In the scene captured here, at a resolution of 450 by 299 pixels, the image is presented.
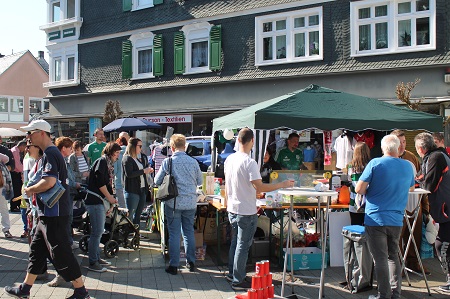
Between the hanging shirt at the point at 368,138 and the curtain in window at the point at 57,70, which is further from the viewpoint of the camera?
the curtain in window at the point at 57,70

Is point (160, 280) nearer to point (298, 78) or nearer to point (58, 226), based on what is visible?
point (58, 226)

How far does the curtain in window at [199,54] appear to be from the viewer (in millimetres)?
20797

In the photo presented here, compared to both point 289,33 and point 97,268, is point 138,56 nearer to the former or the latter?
point 289,33

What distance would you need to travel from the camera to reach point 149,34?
22281 millimetres

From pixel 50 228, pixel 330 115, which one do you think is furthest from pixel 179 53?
pixel 50 228

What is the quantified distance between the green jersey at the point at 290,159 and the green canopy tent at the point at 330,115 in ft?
5.80

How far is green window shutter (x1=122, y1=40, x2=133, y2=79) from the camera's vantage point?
22828mm

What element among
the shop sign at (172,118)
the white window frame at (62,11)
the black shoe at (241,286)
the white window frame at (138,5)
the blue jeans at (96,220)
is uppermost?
the white window frame at (62,11)

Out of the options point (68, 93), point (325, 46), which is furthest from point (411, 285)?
point (68, 93)

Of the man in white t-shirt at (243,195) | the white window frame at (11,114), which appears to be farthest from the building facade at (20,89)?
the man in white t-shirt at (243,195)

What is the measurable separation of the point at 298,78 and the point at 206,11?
526cm

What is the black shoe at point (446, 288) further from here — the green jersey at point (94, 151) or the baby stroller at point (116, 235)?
the green jersey at point (94, 151)

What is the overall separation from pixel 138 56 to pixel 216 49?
473 centimetres

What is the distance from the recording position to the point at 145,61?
22.8 metres
